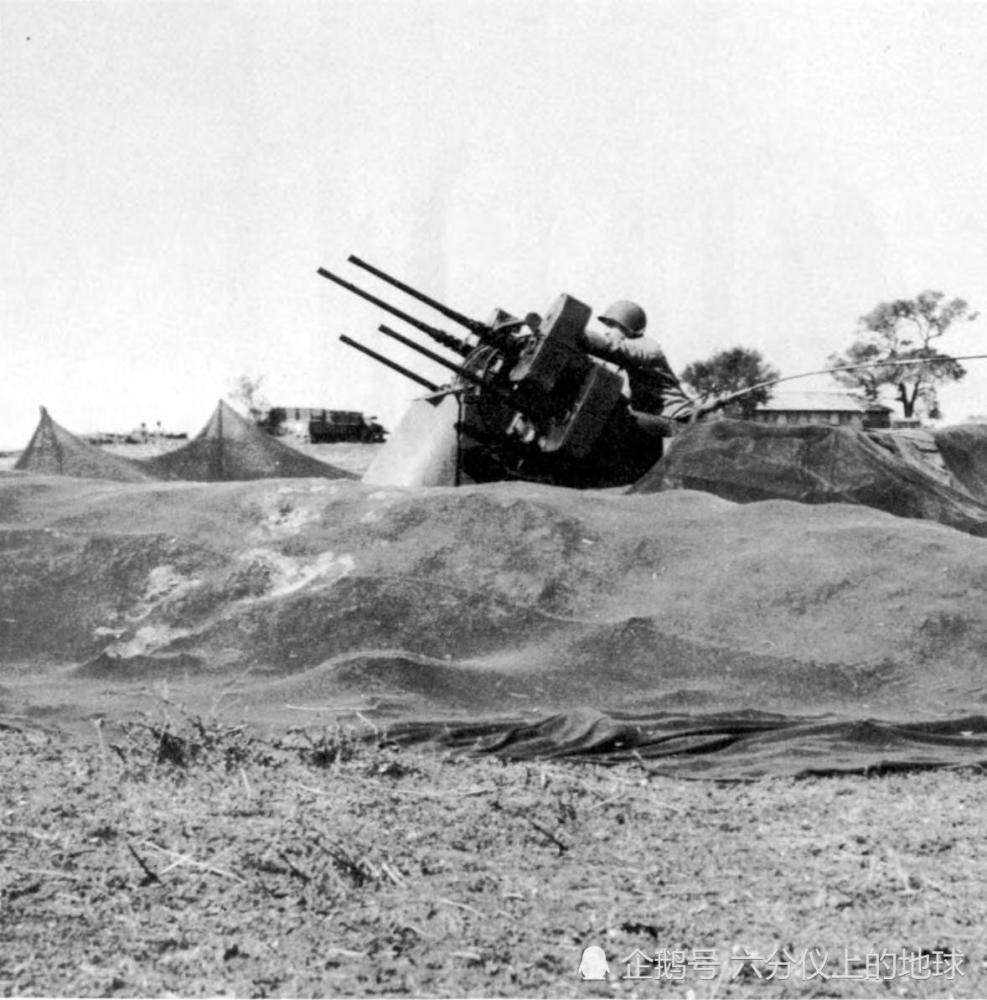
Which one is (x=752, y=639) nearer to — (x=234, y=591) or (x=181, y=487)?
(x=234, y=591)

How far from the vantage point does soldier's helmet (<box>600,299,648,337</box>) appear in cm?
1323

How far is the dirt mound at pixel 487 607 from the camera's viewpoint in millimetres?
5656

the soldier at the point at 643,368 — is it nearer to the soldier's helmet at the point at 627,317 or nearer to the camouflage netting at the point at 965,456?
the soldier's helmet at the point at 627,317

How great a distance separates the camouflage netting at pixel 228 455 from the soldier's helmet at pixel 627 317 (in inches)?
131

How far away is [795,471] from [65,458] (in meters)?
7.25

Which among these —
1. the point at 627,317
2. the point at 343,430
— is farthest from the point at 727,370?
the point at 627,317

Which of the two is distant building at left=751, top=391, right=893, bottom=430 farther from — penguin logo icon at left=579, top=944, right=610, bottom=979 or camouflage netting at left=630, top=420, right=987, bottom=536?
penguin logo icon at left=579, top=944, right=610, bottom=979

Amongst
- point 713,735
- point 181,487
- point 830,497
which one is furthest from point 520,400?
point 713,735

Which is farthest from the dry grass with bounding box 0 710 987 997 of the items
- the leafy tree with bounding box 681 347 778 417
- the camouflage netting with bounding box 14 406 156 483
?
the leafy tree with bounding box 681 347 778 417

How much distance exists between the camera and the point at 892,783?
4852 millimetres

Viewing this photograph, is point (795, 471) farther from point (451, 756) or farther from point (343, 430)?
point (343, 430)

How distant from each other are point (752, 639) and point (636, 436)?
237 inches

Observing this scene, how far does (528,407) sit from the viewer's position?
1127 cm

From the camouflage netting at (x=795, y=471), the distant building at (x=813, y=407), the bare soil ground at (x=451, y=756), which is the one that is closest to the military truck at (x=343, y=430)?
the distant building at (x=813, y=407)
